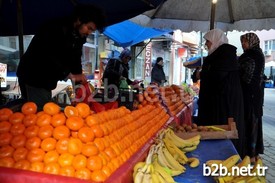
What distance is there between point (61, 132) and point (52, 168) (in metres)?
0.23

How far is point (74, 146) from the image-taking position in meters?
1.51

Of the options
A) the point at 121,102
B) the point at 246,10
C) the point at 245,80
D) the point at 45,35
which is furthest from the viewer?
the point at 246,10

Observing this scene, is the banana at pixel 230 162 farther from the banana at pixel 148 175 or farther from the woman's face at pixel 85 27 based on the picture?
the woman's face at pixel 85 27

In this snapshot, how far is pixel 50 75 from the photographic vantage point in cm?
290

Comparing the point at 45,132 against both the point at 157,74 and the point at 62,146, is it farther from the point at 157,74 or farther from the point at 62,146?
the point at 157,74

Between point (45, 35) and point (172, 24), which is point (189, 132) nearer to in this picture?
point (45, 35)

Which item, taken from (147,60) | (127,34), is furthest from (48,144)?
(147,60)

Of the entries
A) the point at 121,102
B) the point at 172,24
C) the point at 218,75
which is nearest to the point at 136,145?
the point at 121,102

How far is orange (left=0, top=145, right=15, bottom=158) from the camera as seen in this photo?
4.94ft

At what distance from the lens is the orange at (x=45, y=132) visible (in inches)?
61.6

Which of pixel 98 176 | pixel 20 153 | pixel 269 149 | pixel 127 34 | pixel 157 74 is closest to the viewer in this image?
pixel 98 176

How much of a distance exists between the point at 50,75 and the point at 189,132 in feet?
5.36

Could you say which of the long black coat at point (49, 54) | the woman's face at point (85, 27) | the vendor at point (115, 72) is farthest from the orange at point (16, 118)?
the vendor at point (115, 72)

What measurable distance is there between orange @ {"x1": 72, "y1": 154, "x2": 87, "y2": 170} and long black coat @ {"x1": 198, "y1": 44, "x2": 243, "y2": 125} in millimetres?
2571
